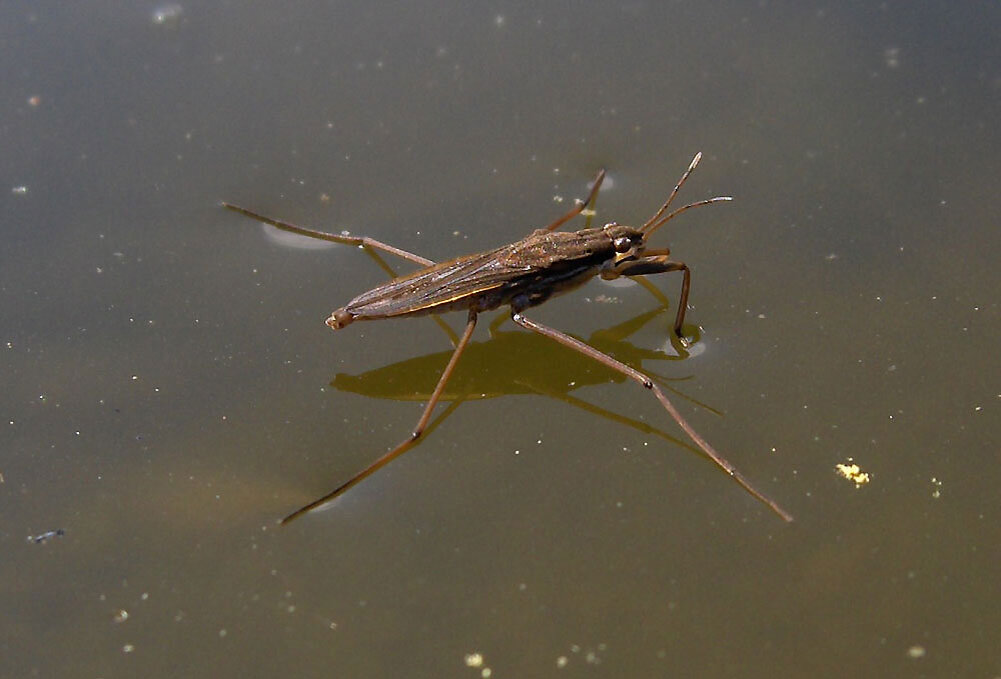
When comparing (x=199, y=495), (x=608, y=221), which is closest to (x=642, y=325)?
(x=608, y=221)

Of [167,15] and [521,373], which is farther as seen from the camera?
[167,15]

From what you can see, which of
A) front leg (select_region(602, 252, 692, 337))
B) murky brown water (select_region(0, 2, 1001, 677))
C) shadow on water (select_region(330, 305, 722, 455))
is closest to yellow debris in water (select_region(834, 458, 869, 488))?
murky brown water (select_region(0, 2, 1001, 677))

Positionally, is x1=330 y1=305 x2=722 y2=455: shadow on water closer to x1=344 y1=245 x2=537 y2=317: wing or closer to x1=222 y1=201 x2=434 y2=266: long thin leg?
x1=344 y1=245 x2=537 y2=317: wing

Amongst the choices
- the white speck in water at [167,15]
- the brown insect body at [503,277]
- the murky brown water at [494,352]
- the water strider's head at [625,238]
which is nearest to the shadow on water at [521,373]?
the murky brown water at [494,352]

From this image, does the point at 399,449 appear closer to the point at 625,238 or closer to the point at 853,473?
the point at 625,238

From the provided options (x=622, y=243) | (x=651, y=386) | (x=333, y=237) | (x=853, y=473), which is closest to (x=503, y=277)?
(x=622, y=243)

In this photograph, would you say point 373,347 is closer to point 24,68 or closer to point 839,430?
point 839,430
